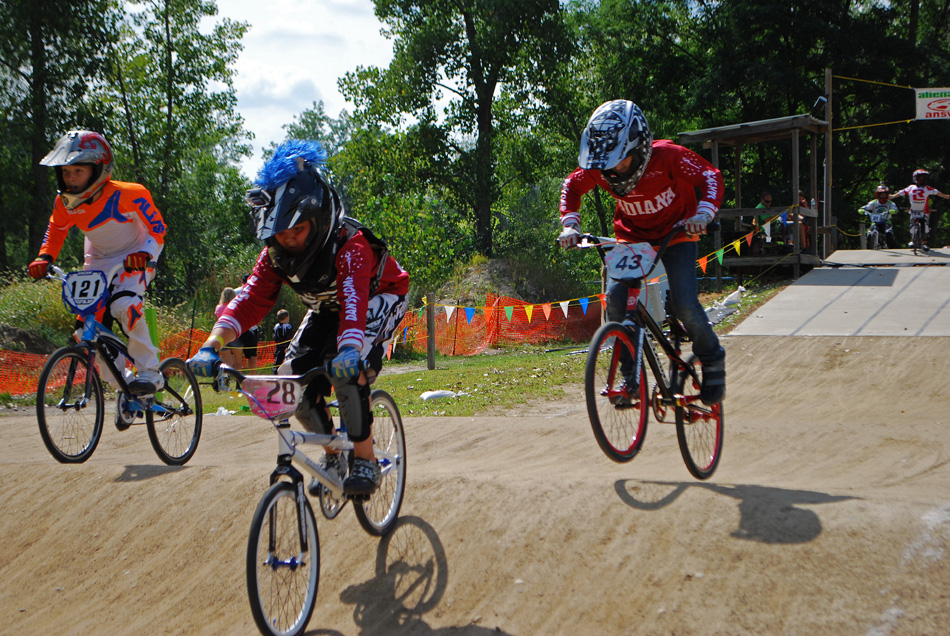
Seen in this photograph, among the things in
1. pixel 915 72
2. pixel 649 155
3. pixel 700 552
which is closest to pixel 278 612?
pixel 700 552

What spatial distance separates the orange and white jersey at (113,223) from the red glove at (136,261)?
93 millimetres

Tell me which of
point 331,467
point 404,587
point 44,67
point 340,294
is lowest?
point 404,587

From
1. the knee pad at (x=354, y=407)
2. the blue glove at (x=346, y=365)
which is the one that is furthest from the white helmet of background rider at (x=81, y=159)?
the blue glove at (x=346, y=365)

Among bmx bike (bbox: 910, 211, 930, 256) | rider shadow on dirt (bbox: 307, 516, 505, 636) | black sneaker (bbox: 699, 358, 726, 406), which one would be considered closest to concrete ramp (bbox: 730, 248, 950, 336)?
bmx bike (bbox: 910, 211, 930, 256)

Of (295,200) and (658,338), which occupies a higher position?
(295,200)

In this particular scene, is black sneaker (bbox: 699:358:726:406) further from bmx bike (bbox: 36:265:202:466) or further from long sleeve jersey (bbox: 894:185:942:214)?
long sleeve jersey (bbox: 894:185:942:214)

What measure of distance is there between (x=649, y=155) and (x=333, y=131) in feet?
349

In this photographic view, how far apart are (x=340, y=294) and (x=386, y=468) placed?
1196mm

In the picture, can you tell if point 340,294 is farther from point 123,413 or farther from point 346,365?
point 123,413

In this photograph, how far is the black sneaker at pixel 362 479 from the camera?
4113 millimetres

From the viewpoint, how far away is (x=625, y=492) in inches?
187

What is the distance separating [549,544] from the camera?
430 centimetres

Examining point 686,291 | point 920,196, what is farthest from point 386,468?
point 920,196

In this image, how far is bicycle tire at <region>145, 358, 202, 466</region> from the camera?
6504 mm
